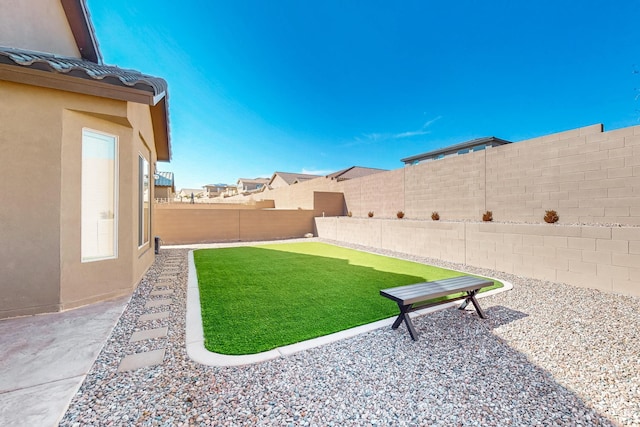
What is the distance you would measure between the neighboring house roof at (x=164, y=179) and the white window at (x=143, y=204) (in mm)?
15475

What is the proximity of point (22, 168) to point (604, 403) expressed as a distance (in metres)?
7.46

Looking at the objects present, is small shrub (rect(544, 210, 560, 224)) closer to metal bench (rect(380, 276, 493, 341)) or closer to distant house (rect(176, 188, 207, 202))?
metal bench (rect(380, 276, 493, 341))

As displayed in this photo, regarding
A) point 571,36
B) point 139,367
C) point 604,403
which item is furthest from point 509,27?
point 139,367

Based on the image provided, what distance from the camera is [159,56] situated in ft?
32.0

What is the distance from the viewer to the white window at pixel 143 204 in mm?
6406

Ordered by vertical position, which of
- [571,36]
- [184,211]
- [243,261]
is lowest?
[243,261]

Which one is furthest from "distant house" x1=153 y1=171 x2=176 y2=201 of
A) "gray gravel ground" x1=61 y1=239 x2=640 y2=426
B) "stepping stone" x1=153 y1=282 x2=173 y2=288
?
"gray gravel ground" x1=61 y1=239 x2=640 y2=426

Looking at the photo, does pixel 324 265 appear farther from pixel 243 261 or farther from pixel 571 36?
pixel 571 36

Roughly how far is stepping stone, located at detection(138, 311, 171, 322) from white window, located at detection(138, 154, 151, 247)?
Answer: 10.2ft

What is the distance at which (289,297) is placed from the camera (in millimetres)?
4992

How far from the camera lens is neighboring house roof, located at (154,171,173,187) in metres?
21.5

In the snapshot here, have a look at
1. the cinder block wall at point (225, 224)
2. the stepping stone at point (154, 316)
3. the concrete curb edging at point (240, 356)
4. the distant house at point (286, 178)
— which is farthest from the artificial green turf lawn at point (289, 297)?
the distant house at point (286, 178)

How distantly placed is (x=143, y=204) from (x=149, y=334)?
4.96 metres

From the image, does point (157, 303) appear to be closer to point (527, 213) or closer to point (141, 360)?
point (141, 360)
